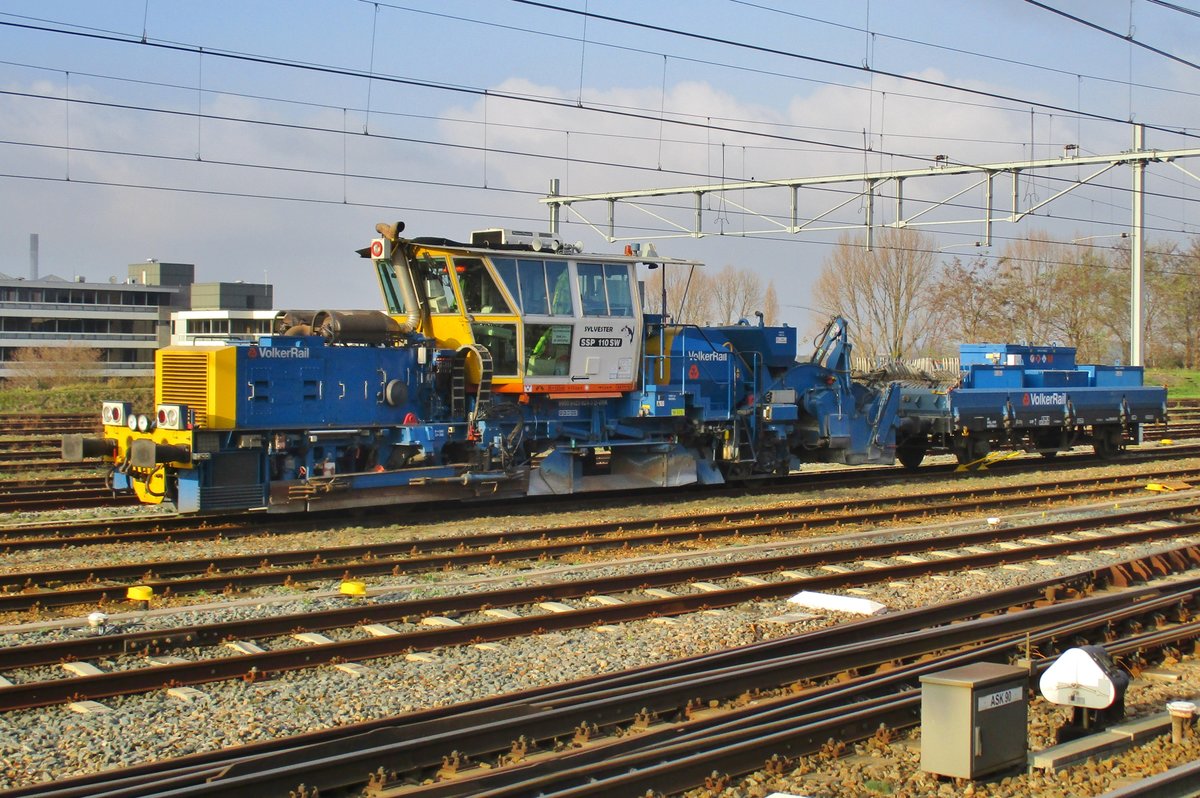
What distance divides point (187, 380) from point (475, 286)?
3946mm

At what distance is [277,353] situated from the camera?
1396 cm

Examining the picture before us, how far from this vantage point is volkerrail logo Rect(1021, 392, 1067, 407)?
22.8 metres

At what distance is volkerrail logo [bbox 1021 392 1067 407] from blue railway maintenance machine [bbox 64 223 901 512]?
5.35m


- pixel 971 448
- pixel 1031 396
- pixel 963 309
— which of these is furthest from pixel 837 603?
pixel 963 309

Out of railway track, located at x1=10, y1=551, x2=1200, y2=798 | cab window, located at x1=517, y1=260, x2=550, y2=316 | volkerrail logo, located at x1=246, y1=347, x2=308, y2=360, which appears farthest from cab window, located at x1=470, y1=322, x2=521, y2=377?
railway track, located at x1=10, y1=551, x2=1200, y2=798

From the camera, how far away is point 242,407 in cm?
1367

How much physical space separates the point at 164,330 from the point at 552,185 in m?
58.5

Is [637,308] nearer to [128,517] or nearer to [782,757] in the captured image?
[128,517]

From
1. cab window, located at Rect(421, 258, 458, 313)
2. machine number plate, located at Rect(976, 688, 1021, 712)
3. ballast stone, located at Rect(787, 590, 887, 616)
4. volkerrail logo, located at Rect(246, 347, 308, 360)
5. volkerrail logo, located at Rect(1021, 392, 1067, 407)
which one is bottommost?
ballast stone, located at Rect(787, 590, 887, 616)

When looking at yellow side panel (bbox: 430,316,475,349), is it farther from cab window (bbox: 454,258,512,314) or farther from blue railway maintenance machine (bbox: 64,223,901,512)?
cab window (bbox: 454,258,512,314)

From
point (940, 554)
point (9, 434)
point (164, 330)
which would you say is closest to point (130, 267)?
point (164, 330)

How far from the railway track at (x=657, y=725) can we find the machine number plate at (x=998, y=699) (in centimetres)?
83

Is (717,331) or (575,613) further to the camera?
(717,331)

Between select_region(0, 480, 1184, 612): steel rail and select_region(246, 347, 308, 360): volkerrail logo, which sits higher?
select_region(246, 347, 308, 360): volkerrail logo
